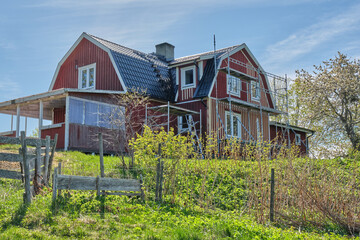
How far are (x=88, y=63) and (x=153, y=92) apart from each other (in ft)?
14.4

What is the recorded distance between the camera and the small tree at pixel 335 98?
26594 millimetres

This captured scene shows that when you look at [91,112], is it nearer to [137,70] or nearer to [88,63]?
[137,70]

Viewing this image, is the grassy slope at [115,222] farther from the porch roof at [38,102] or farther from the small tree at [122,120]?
the porch roof at [38,102]

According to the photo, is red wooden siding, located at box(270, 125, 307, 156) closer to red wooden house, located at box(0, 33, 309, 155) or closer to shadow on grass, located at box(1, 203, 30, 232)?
red wooden house, located at box(0, 33, 309, 155)

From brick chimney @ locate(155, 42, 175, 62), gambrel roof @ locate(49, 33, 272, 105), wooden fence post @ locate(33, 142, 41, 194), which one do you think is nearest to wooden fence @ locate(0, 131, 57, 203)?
wooden fence post @ locate(33, 142, 41, 194)

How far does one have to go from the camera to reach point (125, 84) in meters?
21.3

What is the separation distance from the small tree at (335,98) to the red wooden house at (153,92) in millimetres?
3517

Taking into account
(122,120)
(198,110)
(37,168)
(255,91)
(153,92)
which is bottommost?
(37,168)

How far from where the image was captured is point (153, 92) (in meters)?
22.7

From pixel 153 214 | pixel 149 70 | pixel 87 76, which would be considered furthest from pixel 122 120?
pixel 153 214

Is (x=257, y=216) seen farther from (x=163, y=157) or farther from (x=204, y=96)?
(x=204, y=96)

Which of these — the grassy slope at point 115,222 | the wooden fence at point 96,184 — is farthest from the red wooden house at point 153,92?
the grassy slope at point 115,222

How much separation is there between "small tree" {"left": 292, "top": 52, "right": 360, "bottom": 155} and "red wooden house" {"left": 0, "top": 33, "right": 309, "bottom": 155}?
138 inches

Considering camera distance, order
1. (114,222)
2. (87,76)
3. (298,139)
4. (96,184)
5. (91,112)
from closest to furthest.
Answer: (114,222) → (96,184) → (91,112) → (87,76) → (298,139)
